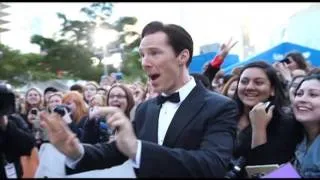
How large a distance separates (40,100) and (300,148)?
5349 mm

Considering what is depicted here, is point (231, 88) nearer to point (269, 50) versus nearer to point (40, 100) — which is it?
point (40, 100)

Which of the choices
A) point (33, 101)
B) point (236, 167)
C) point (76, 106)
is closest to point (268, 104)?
point (236, 167)

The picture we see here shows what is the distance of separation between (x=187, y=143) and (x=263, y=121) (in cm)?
119

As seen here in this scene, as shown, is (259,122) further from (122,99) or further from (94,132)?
(122,99)

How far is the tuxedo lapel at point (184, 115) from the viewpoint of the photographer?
2.16m

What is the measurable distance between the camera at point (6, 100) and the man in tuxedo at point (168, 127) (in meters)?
0.67

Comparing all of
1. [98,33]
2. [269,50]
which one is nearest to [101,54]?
[98,33]

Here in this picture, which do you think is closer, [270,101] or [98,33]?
[270,101]

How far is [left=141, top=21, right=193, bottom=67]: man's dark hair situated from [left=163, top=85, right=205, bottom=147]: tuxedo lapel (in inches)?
9.3

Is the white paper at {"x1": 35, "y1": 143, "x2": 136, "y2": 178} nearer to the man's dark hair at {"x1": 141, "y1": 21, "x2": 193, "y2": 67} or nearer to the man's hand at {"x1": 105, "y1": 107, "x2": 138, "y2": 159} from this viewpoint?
the man's hand at {"x1": 105, "y1": 107, "x2": 138, "y2": 159}

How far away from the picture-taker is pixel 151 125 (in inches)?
91.5

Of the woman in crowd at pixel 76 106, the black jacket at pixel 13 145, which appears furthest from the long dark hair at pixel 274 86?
the woman in crowd at pixel 76 106

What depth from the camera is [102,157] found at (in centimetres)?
201

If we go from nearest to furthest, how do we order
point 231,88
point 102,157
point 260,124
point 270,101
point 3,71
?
point 102,157 → point 260,124 → point 270,101 → point 231,88 → point 3,71
